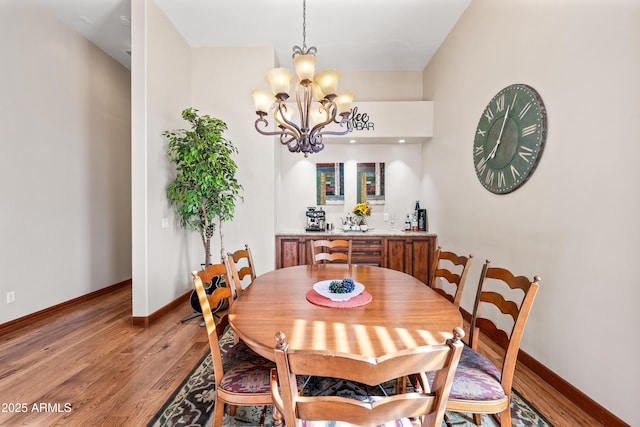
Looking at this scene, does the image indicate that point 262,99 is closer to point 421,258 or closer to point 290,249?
point 290,249

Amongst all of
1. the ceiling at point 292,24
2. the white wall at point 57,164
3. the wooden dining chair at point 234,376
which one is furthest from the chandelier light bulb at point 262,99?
the white wall at point 57,164

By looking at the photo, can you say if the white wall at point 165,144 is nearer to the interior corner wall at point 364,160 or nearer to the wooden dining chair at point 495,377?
the interior corner wall at point 364,160

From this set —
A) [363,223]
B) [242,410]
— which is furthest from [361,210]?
[242,410]

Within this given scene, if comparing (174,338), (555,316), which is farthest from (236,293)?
(555,316)

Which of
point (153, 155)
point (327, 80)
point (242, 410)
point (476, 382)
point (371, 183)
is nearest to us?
point (476, 382)

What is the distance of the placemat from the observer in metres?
1.52

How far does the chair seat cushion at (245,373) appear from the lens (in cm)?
133

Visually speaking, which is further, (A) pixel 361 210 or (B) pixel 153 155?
(A) pixel 361 210

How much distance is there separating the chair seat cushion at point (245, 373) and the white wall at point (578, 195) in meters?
1.91

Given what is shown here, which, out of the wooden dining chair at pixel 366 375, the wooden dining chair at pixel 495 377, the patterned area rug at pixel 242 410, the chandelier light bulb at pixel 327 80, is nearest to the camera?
the wooden dining chair at pixel 366 375

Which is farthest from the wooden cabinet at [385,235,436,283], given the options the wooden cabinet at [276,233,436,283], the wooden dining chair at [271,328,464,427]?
the wooden dining chair at [271,328,464,427]

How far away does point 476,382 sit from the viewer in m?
1.32

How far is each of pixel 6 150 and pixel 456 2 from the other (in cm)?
498

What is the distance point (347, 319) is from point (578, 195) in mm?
1713
